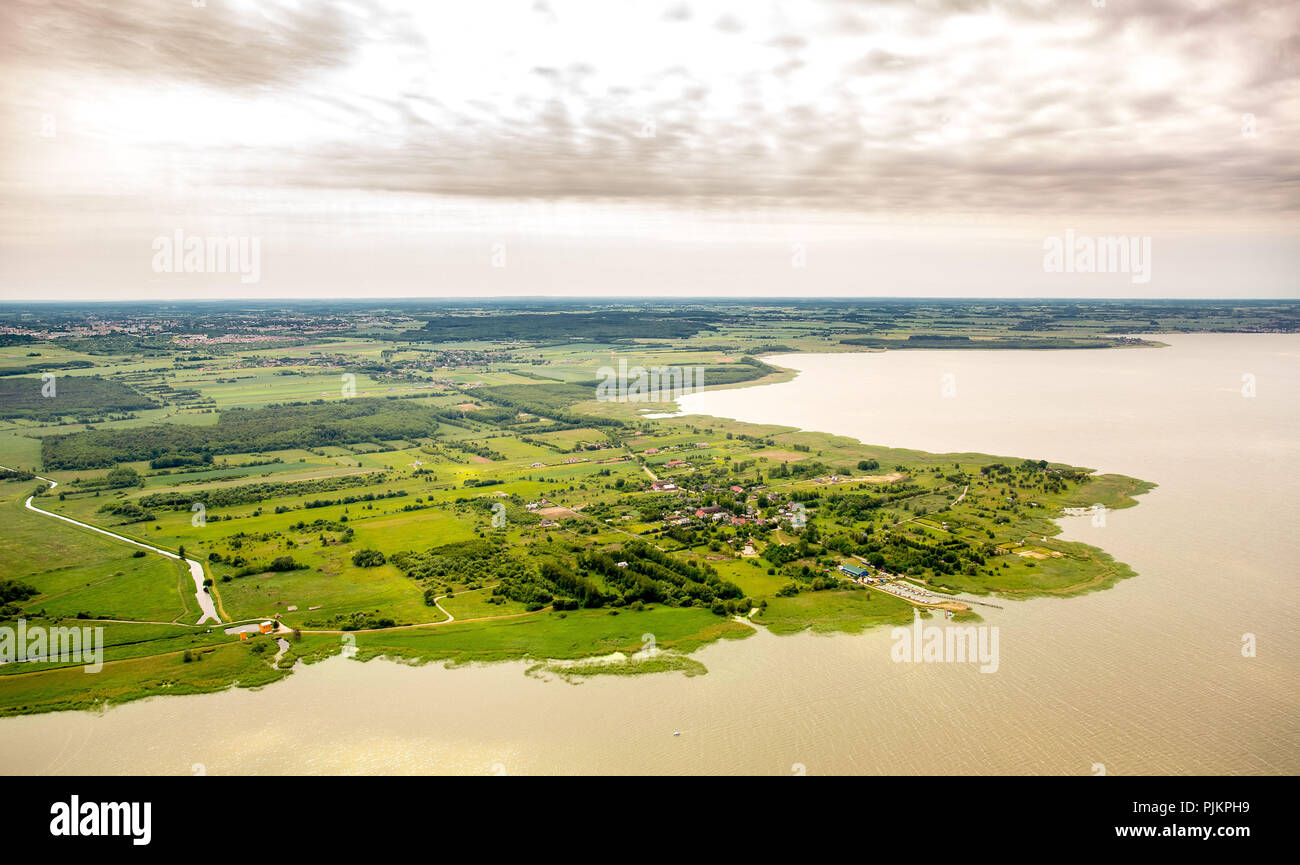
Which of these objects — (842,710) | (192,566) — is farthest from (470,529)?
(842,710)

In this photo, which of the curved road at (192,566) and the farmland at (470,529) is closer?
the farmland at (470,529)

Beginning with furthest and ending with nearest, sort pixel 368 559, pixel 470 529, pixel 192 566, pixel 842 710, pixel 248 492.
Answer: pixel 248 492 → pixel 470 529 → pixel 368 559 → pixel 192 566 → pixel 842 710

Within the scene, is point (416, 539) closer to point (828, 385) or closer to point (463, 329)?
point (828, 385)

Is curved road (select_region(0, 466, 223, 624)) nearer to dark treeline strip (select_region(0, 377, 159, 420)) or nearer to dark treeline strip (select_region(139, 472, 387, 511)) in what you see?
dark treeline strip (select_region(139, 472, 387, 511))

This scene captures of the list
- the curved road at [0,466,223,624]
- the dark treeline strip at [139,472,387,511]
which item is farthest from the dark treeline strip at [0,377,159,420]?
the dark treeline strip at [139,472,387,511]

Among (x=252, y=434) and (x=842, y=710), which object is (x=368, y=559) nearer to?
(x=842, y=710)

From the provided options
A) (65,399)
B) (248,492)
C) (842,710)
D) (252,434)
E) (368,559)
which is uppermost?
(65,399)

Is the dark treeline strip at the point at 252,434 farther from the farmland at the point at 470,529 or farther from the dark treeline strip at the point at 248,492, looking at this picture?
the dark treeline strip at the point at 248,492

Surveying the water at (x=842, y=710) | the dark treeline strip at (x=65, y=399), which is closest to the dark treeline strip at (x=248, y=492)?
the water at (x=842, y=710)

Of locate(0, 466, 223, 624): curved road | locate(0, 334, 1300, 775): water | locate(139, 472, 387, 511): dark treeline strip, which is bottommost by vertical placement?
locate(0, 334, 1300, 775): water

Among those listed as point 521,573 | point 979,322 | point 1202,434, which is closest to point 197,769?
point 521,573

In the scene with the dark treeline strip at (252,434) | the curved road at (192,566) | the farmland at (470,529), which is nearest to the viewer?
the farmland at (470,529)
